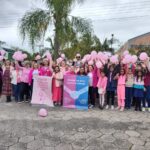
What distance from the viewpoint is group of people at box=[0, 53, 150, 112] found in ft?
35.6

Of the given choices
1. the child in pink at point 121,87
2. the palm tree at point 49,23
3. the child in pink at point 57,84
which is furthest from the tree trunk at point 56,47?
the child in pink at point 121,87

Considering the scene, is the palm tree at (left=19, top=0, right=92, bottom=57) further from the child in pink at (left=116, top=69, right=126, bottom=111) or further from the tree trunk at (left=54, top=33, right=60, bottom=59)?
the child in pink at (left=116, top=69, right=126, bottom=111)

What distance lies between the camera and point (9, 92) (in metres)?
12.0

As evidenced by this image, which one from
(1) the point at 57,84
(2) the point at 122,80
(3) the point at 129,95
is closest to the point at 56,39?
(1) the point at 57,84

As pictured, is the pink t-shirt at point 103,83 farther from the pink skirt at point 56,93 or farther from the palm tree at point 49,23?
the palm tree at point 49,23

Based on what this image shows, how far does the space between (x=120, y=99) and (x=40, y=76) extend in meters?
2.96

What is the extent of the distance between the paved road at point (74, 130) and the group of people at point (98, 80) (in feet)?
2.60

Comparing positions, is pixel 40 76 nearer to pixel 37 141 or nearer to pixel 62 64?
pixel 62 64

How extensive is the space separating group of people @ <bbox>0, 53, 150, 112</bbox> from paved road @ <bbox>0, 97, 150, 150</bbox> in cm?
79

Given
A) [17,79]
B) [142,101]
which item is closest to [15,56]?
[17,79]

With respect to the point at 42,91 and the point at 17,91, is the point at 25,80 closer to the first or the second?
the point at 17,91

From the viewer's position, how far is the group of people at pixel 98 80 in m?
10.9

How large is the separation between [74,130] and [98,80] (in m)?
3.26

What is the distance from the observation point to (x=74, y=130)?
8195mm
